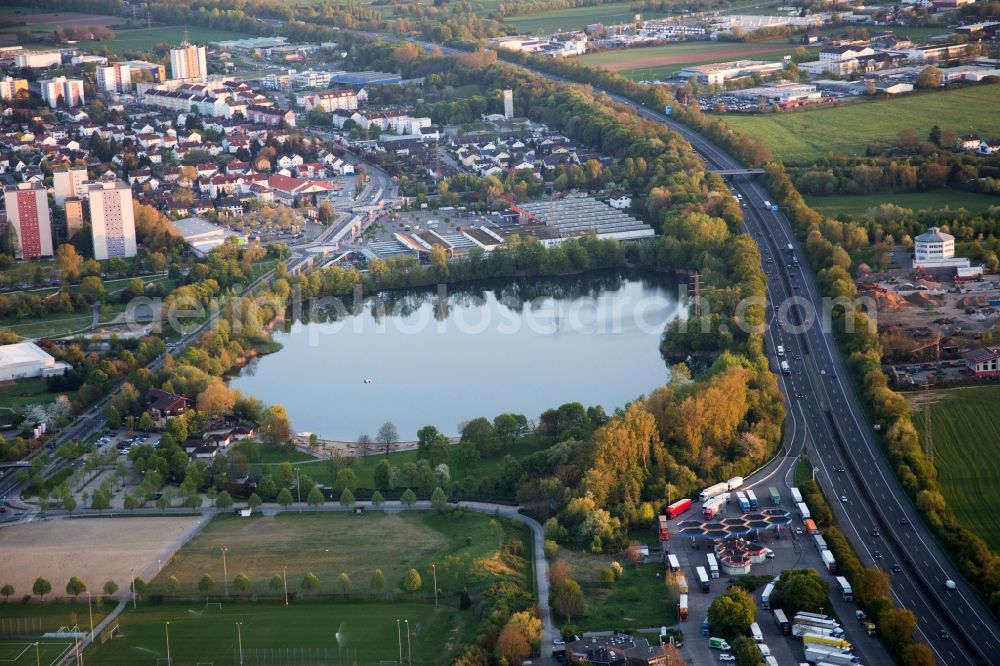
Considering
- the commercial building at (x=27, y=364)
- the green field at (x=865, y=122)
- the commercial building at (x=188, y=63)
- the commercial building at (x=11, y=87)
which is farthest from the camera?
the commercial building at (x=188, y=63)

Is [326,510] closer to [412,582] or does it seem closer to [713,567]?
[412,582]

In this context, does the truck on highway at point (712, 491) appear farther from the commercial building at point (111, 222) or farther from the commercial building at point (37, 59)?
the commercial building at point (37, 59)

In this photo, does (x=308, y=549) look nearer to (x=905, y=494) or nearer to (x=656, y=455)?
(x=656, y=455)

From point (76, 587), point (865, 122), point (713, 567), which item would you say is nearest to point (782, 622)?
point (713, 567)

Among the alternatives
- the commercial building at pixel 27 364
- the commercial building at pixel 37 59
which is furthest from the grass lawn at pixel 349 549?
the commercial building at pixel 37 59

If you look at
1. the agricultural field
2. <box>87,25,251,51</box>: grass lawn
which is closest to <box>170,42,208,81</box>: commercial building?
<box>87,25,251,51</box>: grass lawn

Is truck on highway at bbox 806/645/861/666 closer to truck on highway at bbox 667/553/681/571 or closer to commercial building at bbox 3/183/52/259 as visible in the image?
truck on highway at bbox 667/553/681/571

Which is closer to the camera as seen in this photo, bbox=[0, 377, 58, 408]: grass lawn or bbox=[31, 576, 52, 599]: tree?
bbox=[31, 576, 52, 599]: tree
